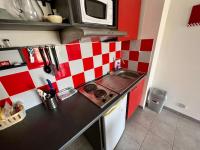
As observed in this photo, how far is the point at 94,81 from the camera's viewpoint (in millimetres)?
1254

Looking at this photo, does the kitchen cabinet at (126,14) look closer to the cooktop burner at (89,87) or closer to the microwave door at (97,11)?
the microwave door at (97,11)

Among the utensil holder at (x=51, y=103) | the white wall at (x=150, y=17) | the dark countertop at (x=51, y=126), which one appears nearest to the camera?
the dark countertop at (x=51, y=126)

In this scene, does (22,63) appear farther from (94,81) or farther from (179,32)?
(179,32)

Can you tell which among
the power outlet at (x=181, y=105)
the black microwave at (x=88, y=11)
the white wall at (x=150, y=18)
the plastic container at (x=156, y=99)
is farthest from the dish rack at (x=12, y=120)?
the power outlet at (x=181, y=105)

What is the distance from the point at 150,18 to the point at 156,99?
1269mm

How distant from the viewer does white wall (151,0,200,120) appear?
3.95 feet

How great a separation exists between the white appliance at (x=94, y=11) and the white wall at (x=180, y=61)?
3.26ft

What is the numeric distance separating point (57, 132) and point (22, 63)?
0.54 metres

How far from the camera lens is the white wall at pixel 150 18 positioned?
1.15 m

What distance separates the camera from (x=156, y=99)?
1.65m

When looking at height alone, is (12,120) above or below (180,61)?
below

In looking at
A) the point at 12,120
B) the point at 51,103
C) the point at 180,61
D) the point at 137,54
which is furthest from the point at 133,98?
the point at 12,120

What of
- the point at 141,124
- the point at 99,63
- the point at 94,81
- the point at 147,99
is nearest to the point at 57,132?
the point at 94,81

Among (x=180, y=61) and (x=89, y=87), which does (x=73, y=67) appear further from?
(x=180, y=61)
